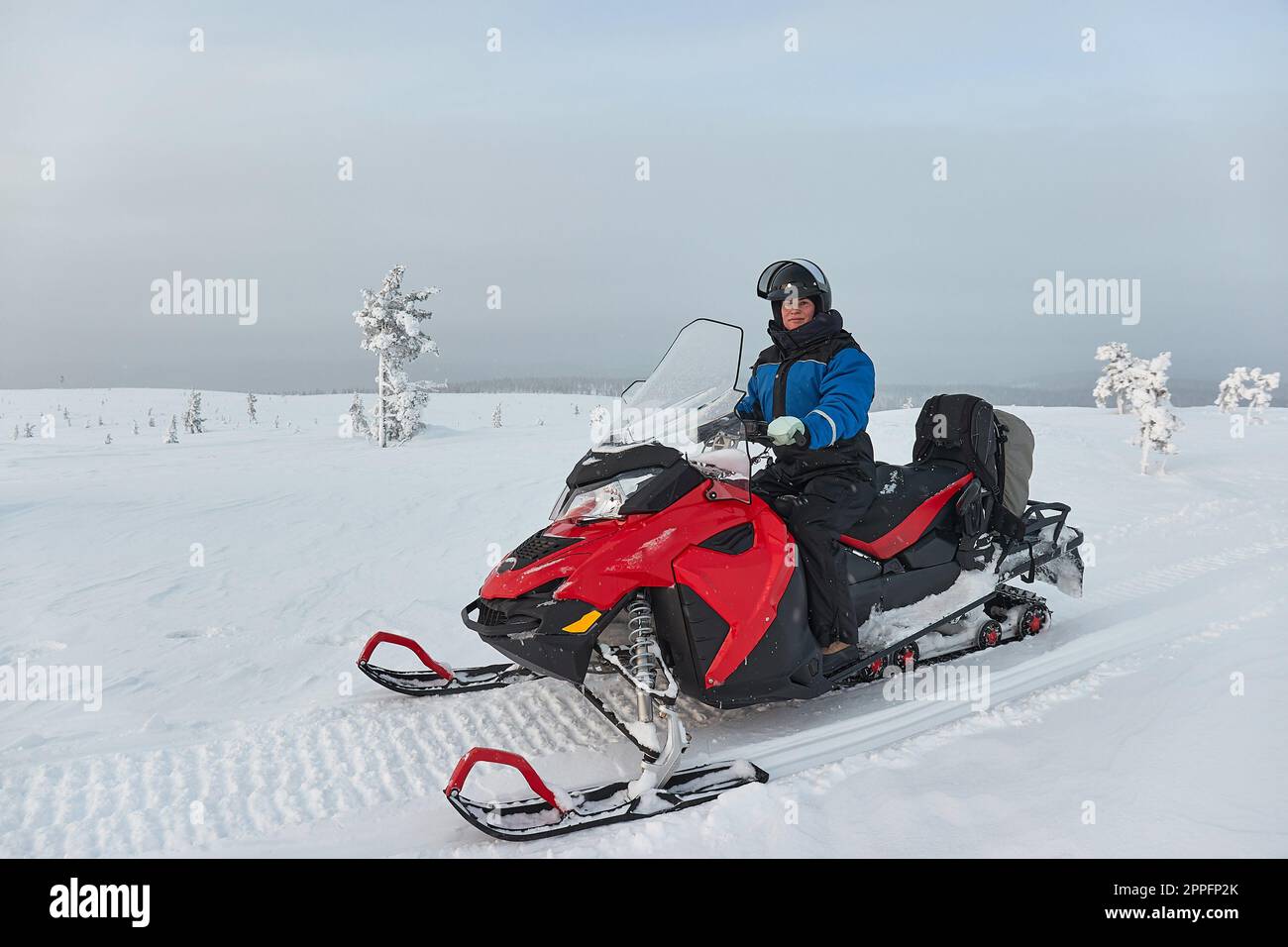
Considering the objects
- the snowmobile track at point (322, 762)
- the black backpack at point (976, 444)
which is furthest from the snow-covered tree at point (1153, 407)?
the snowmobile track at point (322, 762)

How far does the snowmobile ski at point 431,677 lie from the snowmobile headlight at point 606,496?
1.15 metres

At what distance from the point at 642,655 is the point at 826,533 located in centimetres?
109

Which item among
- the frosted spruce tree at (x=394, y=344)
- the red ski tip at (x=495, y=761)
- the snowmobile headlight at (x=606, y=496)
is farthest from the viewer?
the frosted spruce tree at (x=394, y=344)

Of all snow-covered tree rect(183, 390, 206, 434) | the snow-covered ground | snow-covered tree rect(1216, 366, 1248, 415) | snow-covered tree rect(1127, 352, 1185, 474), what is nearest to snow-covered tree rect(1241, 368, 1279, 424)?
snow-covered tree rect(1216, 366, 1248, 415)

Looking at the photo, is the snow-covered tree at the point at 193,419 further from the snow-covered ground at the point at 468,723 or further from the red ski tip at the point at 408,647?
the red ski tip at the point at 408,647

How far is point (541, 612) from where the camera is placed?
303 centimetres

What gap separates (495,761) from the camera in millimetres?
2643

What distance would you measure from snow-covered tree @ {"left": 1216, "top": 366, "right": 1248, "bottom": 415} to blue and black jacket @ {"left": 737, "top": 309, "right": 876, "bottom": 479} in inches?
1089

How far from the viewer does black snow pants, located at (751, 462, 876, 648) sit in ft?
11.8

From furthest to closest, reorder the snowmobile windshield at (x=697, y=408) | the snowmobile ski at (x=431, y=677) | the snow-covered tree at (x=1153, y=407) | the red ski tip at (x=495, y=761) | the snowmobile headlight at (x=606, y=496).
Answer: the snow-covered tree at (x=1153, y=407), the snowmobile ski at (x=431, y=677), the snowmobile windshield at (x=697, y=408), the snowmobile headlight at (x=606, y=496), the red ski tip at (x=495, y=761)

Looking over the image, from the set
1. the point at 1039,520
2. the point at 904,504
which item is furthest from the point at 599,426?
the point at 1039,520

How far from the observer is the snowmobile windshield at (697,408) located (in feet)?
11.2

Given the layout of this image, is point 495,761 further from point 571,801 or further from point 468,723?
point 468,723
